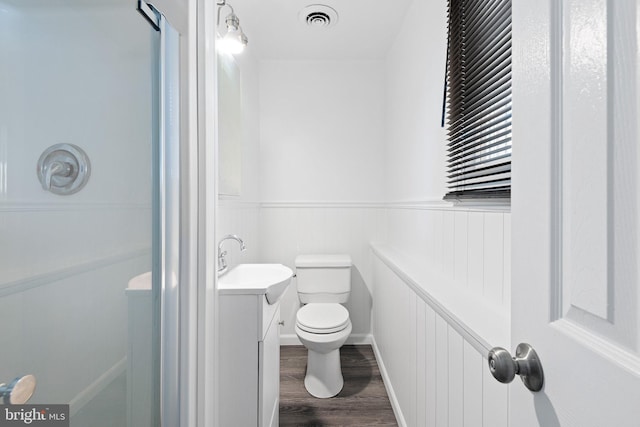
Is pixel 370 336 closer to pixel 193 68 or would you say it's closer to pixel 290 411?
pixel 290 411

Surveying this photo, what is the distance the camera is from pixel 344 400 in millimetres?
1924

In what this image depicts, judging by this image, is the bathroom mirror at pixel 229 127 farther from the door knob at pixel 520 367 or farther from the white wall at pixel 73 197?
the door knob at pixel 520 367

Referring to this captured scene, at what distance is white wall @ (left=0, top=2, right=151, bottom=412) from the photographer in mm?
495

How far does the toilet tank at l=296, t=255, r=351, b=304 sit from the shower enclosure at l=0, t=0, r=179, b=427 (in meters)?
1.50

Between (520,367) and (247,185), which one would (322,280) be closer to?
(247,185)

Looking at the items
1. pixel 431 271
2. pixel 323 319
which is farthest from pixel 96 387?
pixel 323 319

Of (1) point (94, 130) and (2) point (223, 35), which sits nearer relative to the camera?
(1) point (94, 130)

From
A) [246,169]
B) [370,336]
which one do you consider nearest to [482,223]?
[246,169]

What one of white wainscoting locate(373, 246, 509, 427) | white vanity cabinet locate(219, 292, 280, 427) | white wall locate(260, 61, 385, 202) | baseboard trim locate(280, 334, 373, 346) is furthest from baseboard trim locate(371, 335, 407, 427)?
white wall locate(260, 61, 385, 202)

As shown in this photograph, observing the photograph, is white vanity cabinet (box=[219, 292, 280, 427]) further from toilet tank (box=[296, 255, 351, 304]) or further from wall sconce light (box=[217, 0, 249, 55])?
wall sconce light (box=[217, 0, 249, 55])

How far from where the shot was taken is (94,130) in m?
0.66

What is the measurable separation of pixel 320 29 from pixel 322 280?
1860mm

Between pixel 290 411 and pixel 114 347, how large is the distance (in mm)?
1437

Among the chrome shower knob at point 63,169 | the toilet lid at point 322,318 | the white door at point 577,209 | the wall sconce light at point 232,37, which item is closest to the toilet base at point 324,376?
the toilet lid at point 322,318
